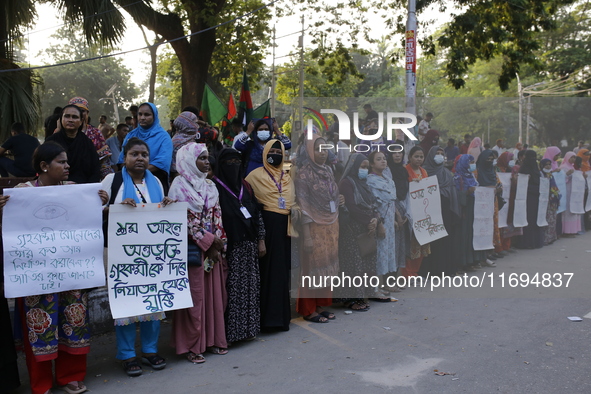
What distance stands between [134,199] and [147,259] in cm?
47

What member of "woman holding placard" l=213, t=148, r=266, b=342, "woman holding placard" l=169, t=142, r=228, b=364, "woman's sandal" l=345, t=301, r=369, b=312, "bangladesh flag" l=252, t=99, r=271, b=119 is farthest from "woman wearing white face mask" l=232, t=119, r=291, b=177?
"bangladesh flag" l=252, t=99, r=271, b=119

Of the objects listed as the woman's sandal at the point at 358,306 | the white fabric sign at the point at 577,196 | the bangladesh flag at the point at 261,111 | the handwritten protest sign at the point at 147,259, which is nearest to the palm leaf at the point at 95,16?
the bangladesh flag at the point at 261,111

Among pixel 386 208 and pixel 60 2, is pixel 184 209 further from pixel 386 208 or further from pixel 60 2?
pixel 60 2

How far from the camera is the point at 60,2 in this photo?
8.65 meters

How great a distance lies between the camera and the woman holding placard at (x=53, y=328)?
12.0ft

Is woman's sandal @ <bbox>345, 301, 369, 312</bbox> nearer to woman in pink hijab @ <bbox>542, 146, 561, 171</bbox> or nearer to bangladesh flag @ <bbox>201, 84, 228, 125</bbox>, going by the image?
woman in pink hijab @ <bbox>542, 146, 561, 171</bbox>

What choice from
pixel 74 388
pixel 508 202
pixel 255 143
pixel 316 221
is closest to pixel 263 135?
pixel 255 143

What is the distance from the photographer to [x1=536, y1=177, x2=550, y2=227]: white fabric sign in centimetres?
745

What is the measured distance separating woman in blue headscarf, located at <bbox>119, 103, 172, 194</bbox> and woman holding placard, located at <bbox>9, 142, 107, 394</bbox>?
1.08 metres

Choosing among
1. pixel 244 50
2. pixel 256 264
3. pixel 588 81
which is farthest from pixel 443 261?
pixel 588 81

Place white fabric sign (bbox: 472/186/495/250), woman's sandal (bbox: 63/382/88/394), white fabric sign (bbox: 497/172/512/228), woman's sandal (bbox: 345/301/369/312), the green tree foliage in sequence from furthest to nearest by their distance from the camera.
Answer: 1. the green tree foliage
2. white fabric sign (bbox: 497/172/512/228)
3. white fabric sign (bbox: 472/186/495/250)
4. woman's sandal (bbox: 345/301/369/312)
5. woman's sandal (bbox: 63/382/88/394)

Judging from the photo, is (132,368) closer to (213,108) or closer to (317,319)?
(317,319)

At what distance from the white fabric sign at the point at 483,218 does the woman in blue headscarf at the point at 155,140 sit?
3.90m

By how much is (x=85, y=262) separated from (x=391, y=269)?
3550 mm
